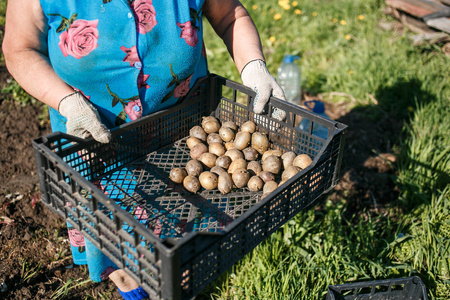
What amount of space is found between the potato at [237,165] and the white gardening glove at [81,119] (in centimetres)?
55

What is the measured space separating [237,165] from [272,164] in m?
0.16

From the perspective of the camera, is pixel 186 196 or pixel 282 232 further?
pixel 282 232

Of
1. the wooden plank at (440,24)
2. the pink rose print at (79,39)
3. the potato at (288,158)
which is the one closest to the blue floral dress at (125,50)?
the pink rose print at (79,39)

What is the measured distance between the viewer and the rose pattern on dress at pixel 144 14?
1963mm

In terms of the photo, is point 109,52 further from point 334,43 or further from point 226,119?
point 334,43

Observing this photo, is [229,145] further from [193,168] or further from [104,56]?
[104,56]

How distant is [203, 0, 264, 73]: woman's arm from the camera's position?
2.39 metres

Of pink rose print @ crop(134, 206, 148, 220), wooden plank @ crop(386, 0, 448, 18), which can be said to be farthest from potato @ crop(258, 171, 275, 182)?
wooden plank @ crop(386, 0, 448, 18)

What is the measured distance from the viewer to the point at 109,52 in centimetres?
195

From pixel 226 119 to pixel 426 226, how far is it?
1.52m

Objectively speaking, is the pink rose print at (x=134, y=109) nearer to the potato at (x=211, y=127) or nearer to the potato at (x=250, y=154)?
the potato at (x=211, y=127)

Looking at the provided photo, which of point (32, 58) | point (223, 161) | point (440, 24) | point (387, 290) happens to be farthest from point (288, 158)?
point (440, 24)

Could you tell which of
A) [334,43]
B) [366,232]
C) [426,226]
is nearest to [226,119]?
[366,232]

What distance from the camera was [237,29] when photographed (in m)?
2.44
